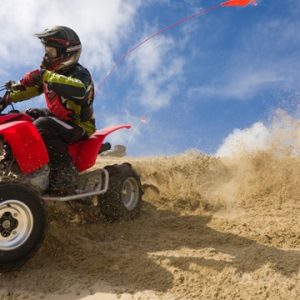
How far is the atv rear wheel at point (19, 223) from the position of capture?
4.24 meters

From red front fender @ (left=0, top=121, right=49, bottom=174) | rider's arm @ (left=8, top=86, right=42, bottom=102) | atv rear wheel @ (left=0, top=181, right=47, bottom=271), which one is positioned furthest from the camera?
rider's arm @ (left=8, top=86, right=42, bottom=102)

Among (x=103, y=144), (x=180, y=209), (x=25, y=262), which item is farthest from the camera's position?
(x=180, y=209)

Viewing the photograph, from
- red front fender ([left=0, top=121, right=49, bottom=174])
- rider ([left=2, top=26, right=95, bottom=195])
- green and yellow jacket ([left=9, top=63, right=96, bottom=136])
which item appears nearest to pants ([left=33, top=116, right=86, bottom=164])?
rider ([left=2, top=26, right=95, bottom=195])

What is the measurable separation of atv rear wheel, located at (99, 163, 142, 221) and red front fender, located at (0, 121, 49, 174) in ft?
4.60

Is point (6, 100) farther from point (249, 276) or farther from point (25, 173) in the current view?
point (249, 276)

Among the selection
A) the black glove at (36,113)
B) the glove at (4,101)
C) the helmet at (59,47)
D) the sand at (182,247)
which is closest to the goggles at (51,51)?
the helmet at (59,47)

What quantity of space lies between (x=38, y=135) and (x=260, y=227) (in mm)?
2667

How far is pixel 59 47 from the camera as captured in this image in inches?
211

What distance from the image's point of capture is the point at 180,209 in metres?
7.03

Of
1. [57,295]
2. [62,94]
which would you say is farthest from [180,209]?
[57,295]

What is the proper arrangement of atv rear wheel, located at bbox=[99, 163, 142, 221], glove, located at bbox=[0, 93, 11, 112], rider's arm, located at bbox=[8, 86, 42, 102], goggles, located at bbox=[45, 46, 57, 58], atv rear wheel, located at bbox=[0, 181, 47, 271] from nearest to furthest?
1. atv rear wheel, located at bbox=[0, 181, 47, 271]
2. goggles, located at bbox=[45, 46, 57, 58]
3. glove, located at bbox=[0, 93, 11, 112]
4. rider's arm, located at bbox=[8, 86, 42, 102]
5. atv rear wheel, located at bbox=[99, 163, 142, 221]

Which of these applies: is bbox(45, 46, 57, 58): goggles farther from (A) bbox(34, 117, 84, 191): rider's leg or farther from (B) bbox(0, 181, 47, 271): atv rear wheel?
(B) bbox(0, 181, 47, 271): atv rear wheel

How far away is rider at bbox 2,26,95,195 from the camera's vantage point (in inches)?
203

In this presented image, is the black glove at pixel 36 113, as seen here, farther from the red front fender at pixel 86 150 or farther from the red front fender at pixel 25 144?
the red front fender at pixel 25 144
